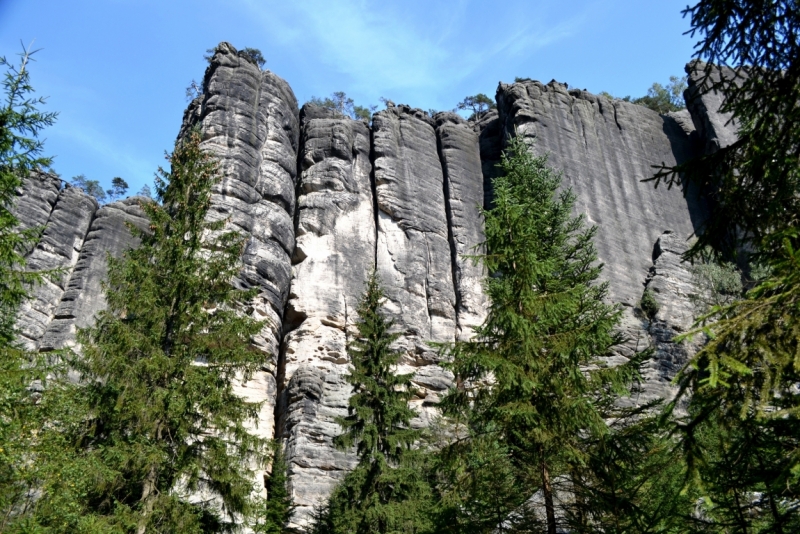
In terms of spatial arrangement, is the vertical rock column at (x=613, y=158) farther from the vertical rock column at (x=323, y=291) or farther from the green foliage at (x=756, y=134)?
the green foliage at (x=756, y=134)

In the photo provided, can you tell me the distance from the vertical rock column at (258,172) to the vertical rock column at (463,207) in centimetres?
886

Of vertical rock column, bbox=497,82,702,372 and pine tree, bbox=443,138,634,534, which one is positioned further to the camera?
vertical rock column, bbox=497,82,702,372

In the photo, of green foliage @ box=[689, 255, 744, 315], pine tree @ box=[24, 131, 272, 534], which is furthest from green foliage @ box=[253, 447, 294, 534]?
green foliage @ box=[689, 255, 744, 315]

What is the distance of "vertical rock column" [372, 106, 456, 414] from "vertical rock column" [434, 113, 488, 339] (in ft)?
1.43

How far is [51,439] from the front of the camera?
9.97m

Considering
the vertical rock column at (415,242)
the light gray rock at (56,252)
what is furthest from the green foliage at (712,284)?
the light gray rock at (56,252)

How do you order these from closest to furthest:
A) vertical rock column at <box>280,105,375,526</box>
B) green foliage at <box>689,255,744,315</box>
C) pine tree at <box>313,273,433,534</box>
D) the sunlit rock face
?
pine tree at <box>313,273,433,534</box>
vertical rock column at <box>280,105,375,526</box>
the sunlit rock face
green foliage at <box>689,255,744,315</box>

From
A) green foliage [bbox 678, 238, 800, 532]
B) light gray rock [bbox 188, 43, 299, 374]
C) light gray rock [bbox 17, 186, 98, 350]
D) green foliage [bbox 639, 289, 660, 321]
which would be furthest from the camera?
green foliage [bbox 639, 289, 660, 321]

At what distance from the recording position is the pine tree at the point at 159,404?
10.8 meters

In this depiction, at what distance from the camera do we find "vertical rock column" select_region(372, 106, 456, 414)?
2975 centimetres

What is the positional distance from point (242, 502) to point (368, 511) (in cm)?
436

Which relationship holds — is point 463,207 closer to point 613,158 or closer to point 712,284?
point 613,158

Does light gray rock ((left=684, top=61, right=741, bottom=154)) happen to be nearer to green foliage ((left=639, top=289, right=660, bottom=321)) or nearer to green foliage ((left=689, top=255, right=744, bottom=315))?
green foliage ((left=689, top=255, right=744, bottom=315))

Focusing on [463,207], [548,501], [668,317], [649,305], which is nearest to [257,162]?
[463,207]
